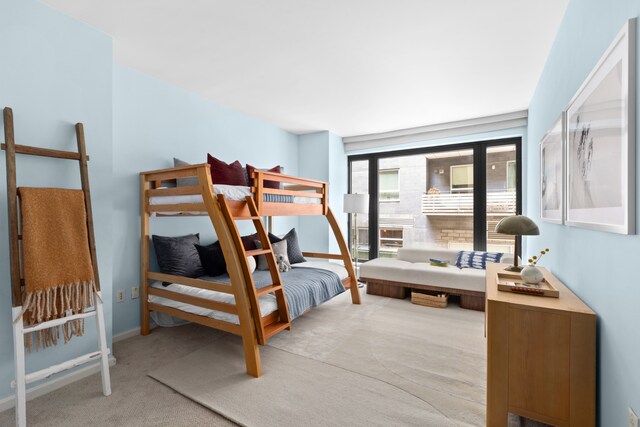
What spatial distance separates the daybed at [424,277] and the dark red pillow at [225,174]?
2072 millimetres

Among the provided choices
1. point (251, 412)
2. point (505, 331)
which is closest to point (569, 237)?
point (505, 331)

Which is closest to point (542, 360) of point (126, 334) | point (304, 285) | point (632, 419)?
point (632, 419)

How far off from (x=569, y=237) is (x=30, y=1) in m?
3.64

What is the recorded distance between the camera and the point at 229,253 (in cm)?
212

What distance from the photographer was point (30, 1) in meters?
1.90

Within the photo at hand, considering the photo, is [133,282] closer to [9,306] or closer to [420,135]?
[9,306]

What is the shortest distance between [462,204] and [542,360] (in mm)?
3482

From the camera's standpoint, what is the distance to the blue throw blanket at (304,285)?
2633 mm

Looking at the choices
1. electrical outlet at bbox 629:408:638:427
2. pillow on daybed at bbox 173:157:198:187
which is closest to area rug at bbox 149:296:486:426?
electrical outlet at bbox 629:408:638:427

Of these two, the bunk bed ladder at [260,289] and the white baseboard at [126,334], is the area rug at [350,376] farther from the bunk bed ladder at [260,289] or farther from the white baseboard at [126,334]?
the white baseboard at [126,334]

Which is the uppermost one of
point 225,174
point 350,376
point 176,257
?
point 225,174

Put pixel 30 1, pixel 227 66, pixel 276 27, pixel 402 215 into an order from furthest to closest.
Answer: pixel 402 215 < pixel 227 66 < pixel 276 27 < pixel 30 1

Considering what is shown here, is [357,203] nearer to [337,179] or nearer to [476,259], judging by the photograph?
[337,179]

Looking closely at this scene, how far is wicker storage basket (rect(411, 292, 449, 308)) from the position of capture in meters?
3.52
